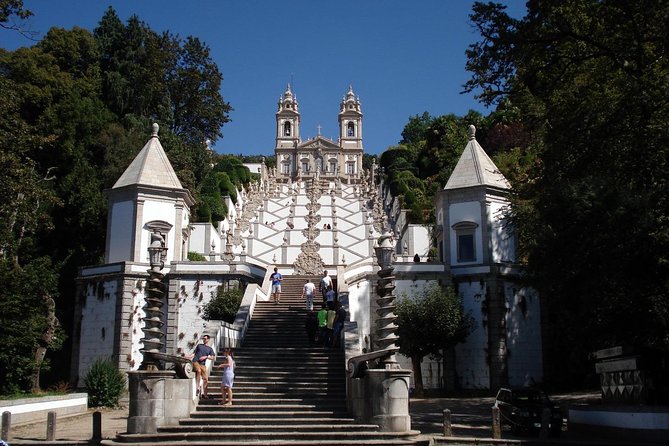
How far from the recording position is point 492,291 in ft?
94.7

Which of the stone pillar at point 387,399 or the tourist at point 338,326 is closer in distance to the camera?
the stone pillar at point 387,399

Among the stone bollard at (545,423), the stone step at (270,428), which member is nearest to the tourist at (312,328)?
the stone step at (270,428)

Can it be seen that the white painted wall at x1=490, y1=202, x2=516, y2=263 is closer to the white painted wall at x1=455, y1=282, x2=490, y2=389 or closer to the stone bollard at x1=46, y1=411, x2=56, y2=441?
the white painted wall at x1=455, y1=282, x2=490, y2=389

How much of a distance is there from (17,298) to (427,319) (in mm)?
14576

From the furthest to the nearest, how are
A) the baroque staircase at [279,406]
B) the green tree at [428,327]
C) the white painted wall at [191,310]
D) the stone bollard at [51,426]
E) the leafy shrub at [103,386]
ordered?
the white painted wall at [191,310] → the green tree at [428,327] → the leafy shrub at [103,386] → the stone bollard at [51,426] → the baroque staircase at [279,406]

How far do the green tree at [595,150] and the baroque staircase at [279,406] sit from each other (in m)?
6.18

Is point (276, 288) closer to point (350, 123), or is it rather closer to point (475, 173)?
point (475, 173)

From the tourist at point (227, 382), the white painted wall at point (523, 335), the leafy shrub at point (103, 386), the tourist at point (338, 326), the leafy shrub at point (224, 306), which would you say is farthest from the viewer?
the white painted wall at point (523, 335)

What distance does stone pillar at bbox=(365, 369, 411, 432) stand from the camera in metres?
15.1

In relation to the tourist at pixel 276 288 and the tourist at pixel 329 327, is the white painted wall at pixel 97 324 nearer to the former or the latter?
the tourist at pixel 276 288

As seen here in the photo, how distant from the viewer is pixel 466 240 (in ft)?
98.4

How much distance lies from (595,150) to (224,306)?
14.6 metres

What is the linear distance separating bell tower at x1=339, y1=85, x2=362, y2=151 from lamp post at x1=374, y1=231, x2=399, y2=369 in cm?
9292

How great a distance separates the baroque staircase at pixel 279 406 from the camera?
48.2ft
